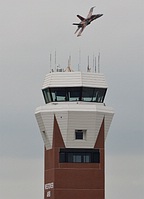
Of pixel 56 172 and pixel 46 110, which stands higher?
pixel 46 110

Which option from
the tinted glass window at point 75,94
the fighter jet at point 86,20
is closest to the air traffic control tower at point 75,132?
the tinted glass window at point 75,94

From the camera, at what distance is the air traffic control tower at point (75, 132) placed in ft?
339

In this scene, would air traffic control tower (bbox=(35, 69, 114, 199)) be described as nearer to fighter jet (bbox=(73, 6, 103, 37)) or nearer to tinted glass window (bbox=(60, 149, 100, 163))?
tinted glass window (bbox=(60, 149, 100, 163))

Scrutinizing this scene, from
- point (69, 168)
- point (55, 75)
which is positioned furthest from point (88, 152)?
point (55, 75)

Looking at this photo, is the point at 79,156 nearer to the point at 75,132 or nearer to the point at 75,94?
the point at 75,132

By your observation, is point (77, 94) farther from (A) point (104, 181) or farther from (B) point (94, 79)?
(A) point (104, 181)

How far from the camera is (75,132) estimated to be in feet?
340

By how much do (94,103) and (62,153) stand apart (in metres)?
7.68

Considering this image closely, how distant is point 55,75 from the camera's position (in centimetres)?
10650

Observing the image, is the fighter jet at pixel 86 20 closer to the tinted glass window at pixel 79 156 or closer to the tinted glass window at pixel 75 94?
the tinted glass window at pixel 75 94

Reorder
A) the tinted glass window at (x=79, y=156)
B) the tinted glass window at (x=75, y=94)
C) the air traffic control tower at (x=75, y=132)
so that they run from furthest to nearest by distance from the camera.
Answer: the tinted glass window at (x=75, y=94)
the tinted glass window at (x=79, y=156)
the air traffic control tower at (x=75, y=132)

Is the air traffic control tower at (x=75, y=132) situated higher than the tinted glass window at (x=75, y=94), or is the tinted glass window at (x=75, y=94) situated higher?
the tinted glass window at (x=75, y=94)

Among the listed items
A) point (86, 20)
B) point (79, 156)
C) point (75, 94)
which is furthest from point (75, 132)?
point (86, 20)

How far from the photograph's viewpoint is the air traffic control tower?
103375mm
